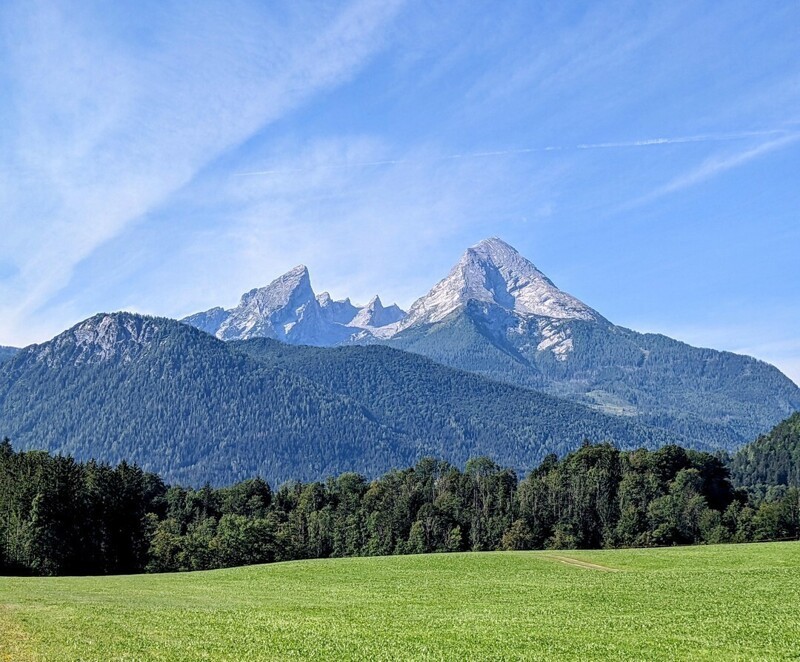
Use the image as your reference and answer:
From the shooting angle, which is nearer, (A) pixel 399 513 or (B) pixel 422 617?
(B) pixel 422 617

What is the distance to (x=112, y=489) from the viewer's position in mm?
127062

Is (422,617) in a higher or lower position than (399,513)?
lower

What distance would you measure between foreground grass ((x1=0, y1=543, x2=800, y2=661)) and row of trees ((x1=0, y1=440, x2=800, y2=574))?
146 feet

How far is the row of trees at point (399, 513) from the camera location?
402 feet

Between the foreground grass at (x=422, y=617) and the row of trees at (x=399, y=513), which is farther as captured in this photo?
the row of trees at (x=399, y=513)

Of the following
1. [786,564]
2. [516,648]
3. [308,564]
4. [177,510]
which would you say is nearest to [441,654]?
[516,648]

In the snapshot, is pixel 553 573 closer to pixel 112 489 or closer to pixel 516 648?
pixel 516 648

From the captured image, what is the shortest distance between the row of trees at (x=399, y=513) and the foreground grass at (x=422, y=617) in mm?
44524

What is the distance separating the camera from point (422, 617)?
47719 mm

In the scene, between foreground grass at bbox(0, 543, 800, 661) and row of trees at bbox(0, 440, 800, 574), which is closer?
foreground grass at bbox(0, 543, 800, 661)

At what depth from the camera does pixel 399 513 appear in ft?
566

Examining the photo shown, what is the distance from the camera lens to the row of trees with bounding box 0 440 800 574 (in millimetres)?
122500

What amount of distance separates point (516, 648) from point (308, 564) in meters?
71.4

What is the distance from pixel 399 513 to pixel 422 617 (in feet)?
416
